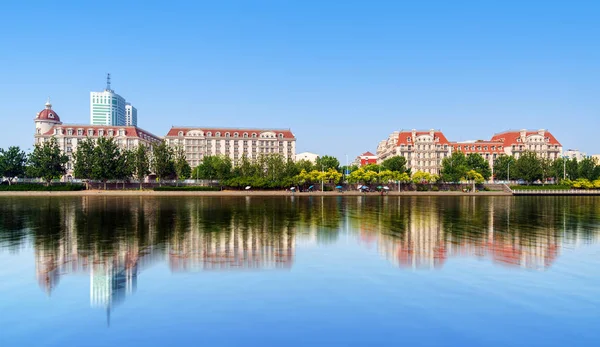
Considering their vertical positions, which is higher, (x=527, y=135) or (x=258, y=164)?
(x=527, y=135)

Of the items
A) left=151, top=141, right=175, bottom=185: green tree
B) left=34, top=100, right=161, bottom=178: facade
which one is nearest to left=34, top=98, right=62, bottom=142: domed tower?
left=34, top=100, right=161, bottom=178: facade

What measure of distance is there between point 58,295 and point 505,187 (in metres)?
93.3

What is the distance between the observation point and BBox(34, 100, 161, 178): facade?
359 feet

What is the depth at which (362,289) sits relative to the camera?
37.8 ft

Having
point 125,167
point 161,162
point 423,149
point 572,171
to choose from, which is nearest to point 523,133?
point 572,171

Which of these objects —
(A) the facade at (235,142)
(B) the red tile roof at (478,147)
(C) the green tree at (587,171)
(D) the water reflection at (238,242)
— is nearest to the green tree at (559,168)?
(C) the green tree at (587,171)

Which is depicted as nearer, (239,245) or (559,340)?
(559,340)

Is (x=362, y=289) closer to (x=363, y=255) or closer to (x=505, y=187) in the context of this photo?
(x=363, y=255)

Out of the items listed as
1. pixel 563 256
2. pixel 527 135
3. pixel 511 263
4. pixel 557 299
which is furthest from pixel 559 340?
pixel 527 135

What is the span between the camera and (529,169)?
96.2 metres

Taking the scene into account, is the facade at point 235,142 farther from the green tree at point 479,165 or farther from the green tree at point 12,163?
the green tree at point 479,165

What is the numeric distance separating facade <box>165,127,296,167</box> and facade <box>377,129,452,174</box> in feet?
111

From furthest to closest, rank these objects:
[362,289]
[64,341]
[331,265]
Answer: [331,265] → [362,289] → [64,341]

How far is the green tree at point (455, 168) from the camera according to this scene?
3607 inches
